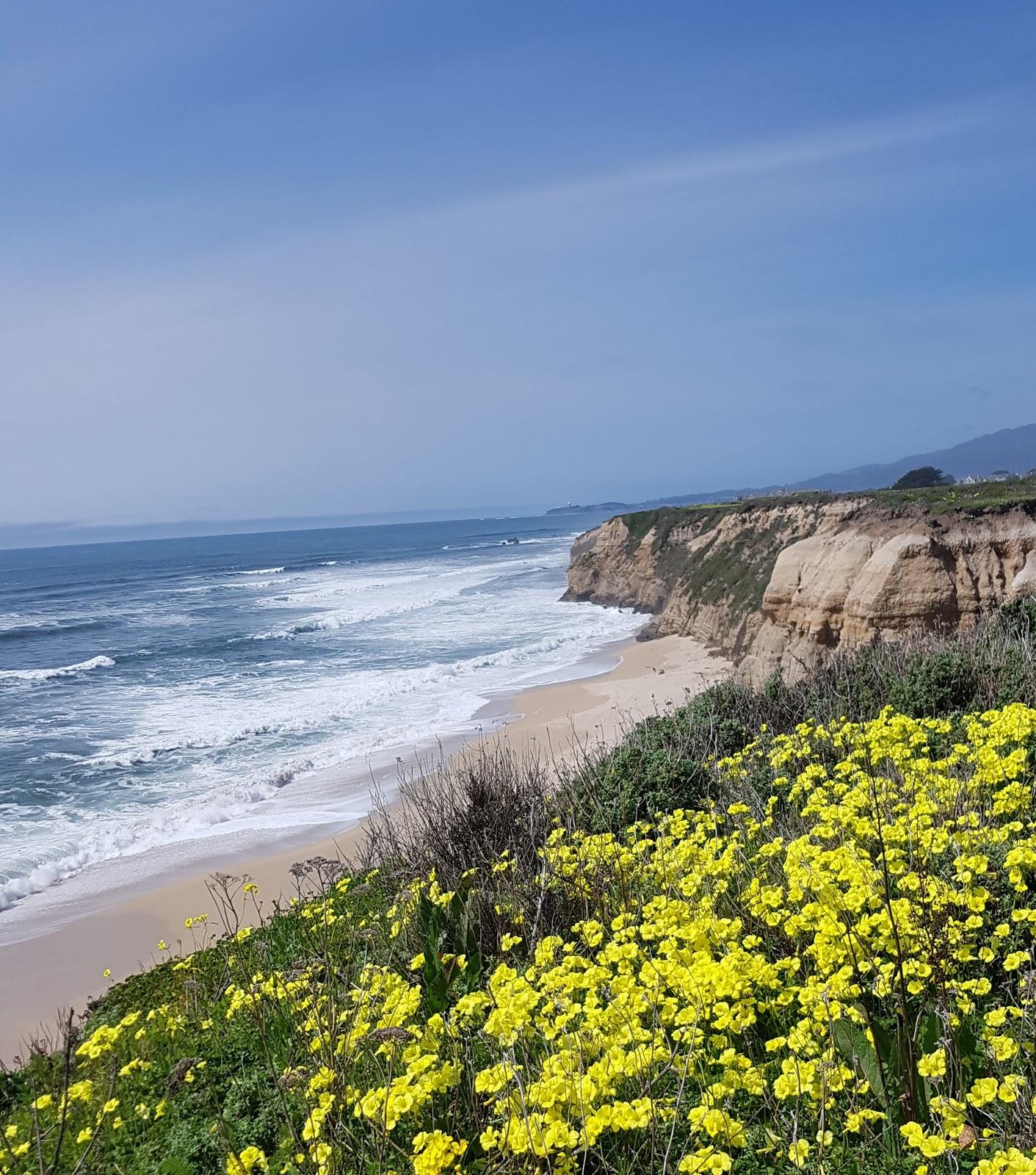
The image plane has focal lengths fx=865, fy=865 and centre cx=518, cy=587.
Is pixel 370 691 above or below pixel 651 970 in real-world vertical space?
below

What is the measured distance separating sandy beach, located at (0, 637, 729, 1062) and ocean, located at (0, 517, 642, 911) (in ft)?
3.01

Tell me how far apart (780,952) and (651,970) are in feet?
3.75

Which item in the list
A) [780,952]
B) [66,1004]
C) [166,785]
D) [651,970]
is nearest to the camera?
[651,970]

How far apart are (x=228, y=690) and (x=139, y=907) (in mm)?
16883

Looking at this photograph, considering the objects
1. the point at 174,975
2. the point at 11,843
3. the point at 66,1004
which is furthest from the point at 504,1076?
the point at 11,843

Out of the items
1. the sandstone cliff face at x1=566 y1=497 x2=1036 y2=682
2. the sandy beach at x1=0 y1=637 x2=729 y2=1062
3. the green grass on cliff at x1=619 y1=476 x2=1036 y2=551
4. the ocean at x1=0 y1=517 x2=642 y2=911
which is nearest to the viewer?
the sandy beach at x1=0 y1=637 x2=729 y2=1062

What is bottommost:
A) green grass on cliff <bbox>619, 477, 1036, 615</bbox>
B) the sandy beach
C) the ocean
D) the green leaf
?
the sandy beach

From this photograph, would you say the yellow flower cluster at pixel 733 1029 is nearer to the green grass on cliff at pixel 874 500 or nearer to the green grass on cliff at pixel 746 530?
the green grass on cliff at pixel 746 530

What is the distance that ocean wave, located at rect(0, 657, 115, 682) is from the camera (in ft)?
115

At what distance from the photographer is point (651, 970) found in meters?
3.97

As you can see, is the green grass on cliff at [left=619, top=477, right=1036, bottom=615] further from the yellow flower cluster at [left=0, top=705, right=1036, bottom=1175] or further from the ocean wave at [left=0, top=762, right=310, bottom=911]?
the ocean wave at [left=0, top=762, right=310, bottom=911]

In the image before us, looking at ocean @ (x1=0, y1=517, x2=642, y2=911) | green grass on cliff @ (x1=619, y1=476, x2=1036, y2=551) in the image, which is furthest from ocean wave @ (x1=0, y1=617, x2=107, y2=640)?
green grass on cliff @ (x1=619, y1=476, x2=1036, y2=551)

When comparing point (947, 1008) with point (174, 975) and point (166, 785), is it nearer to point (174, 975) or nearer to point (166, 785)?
point (174, 975)

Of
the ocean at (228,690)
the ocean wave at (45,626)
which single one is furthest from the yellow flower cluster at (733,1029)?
the ocean wave at (45,626)
